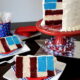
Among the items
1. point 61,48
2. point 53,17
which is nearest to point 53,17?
point 53,17

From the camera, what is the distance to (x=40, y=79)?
23.6 inches

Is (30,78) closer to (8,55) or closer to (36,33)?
(8,55)

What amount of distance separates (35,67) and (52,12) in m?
0.24

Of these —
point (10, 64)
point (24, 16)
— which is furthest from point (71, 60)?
point (24, 16)

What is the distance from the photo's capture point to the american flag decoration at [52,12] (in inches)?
28.7

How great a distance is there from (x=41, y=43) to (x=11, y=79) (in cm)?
29

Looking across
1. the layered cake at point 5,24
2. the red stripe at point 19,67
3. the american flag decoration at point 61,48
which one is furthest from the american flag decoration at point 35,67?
the layered cake at point 5,24

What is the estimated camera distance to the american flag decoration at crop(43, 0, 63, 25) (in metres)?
0.73

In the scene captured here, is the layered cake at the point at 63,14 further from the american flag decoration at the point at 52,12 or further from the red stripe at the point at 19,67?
the red stripe at the point at 19,67

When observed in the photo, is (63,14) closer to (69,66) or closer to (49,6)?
(49,6)

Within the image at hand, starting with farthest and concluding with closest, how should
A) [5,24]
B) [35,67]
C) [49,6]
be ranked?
1. [5,24]
2. [49,6]
3. [35,67]

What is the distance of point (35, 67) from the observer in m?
0.61

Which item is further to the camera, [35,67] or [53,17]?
[53,17]

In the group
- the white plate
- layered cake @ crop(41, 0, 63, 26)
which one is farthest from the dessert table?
layered cake @ crop(41, 0, 63, 26)
